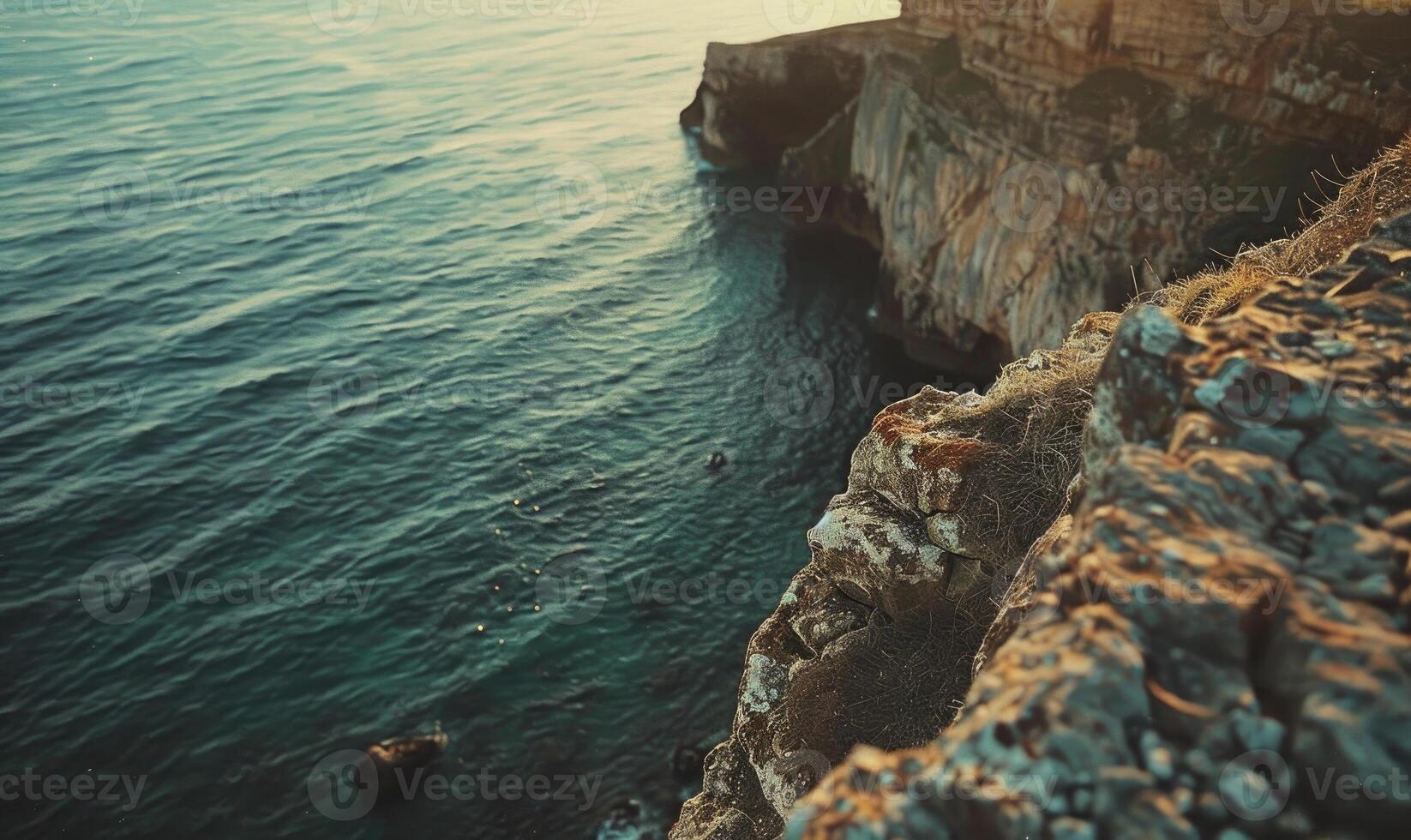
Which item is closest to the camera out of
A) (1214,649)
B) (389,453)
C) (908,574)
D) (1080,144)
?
(1214,649)

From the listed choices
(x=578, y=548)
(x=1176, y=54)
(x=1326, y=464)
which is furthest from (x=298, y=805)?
(x=1176, y=54)

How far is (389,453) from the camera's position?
35.6 m

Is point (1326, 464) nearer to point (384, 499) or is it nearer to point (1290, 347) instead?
point (1290, 347)

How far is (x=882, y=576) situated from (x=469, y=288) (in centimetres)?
3909

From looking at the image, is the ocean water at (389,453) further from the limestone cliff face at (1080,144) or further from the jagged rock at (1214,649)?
the jagged rock at (1214,649)

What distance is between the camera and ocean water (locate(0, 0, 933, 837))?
2459 centimetres

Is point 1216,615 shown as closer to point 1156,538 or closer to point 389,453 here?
point 1156,538

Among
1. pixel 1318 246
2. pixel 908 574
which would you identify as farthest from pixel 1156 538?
pixel 1318 246

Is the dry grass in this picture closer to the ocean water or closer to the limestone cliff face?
the limestone cliff face

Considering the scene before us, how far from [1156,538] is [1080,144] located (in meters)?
33.8

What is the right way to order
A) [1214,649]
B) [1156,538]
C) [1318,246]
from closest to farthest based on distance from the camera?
[1214,649] → [1156,538] → [1318,246]

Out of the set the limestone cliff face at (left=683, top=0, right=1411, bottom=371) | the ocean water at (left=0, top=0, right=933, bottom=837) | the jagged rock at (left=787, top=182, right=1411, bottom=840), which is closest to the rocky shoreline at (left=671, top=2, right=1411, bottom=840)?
the jagged rock at (left=787, top=182, right=1411, bottom=840)

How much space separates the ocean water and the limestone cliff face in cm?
467

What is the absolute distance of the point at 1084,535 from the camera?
5754 millimetres
